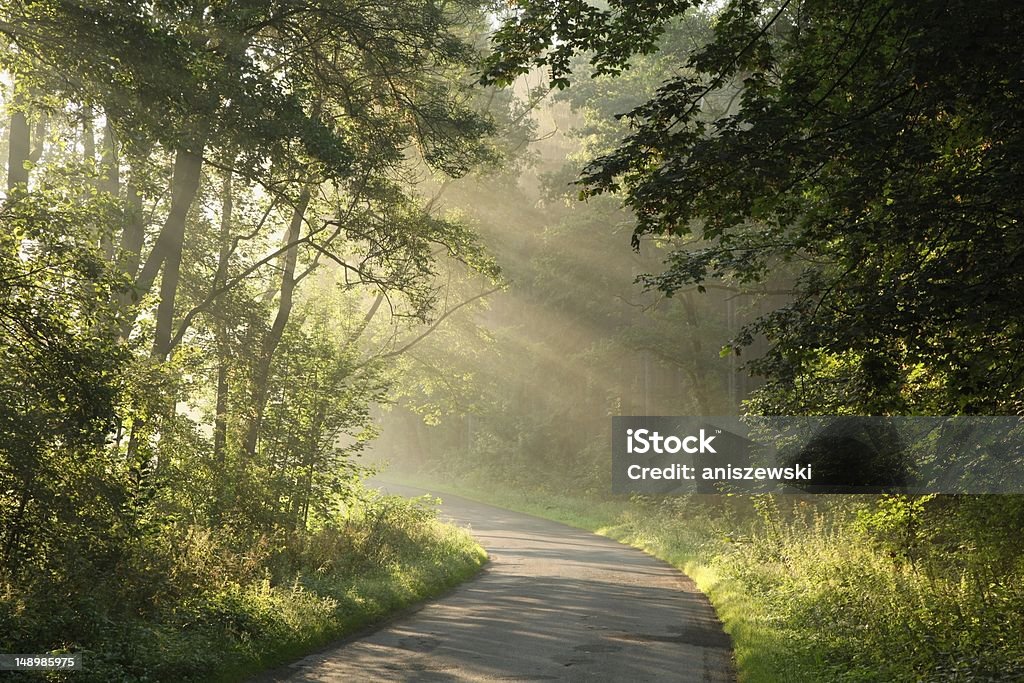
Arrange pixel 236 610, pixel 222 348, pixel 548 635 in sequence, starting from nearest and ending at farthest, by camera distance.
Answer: pixel 236 610
pixel 548 635
pixel 222 348

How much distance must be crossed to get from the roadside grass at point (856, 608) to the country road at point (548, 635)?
2.07 feet

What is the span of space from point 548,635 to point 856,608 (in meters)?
4.23

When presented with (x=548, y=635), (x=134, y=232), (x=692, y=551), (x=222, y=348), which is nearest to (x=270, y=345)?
(x=222, y=348)

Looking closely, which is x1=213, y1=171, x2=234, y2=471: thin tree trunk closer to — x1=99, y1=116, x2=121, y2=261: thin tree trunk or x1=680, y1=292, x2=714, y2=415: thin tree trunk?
x1=99, y1=116, x2=121, y2=261: thin tree trunk

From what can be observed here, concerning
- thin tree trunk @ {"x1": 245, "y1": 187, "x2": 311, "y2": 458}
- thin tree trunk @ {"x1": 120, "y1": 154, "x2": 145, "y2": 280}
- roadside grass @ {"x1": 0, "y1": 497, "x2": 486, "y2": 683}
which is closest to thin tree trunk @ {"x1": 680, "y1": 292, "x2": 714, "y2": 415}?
roadside grass @ {"x1": 0, "y1": 497, "x2": 486, "y2": 683}

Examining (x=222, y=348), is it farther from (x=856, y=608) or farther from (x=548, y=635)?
(x=856, y=608)

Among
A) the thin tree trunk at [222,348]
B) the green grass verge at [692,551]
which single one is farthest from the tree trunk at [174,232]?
the green grass verge at [692,551]

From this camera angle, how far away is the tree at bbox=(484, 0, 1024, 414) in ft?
23.9

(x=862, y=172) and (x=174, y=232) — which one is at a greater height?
(x=174, y=232)

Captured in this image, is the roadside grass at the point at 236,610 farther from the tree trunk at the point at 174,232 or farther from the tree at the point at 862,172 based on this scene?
the tree at the point at 862,172

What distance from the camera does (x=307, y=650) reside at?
39.9 ft

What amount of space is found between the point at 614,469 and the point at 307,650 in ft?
118

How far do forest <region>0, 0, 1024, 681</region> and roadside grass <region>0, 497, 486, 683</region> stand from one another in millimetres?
51

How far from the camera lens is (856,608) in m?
12.4
